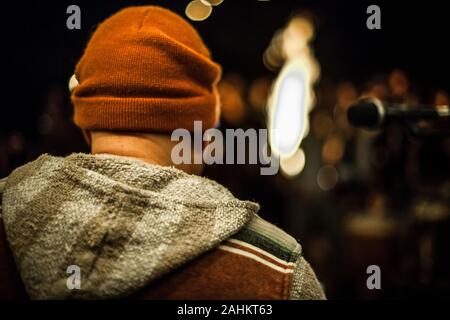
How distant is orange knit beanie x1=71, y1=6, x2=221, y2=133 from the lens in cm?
141

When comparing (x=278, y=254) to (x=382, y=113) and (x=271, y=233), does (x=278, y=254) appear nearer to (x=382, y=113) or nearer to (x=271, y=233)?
(x=271, y=233)

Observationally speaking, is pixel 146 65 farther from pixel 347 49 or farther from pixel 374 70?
pixel 347 49

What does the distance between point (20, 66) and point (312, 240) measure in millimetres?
5633

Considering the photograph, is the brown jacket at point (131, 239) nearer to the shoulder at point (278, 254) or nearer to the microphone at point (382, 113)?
the shoulder at point (278, 254)

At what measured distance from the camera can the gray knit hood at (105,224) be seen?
116cm

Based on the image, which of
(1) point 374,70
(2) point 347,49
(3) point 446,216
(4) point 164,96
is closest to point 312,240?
(3) point 446,216

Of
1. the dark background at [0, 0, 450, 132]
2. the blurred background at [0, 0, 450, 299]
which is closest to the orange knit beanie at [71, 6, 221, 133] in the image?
the dark background at [0, 0, 450, 132]

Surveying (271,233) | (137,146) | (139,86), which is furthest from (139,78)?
(271,233)

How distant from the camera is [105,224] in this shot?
1168mm

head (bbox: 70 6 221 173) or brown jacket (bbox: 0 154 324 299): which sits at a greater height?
head (bbox: 70 6 221 173)

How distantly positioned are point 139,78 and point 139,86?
0.03 meters

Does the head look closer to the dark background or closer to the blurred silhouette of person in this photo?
the blurred silhouette of person

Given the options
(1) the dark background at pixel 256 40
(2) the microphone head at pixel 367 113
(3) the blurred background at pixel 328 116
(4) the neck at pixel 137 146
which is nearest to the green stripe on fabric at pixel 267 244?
(4) the neck at pixel 137 146

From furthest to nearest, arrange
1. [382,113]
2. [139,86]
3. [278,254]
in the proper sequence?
[382,113] < [139,86] < [278,254]
